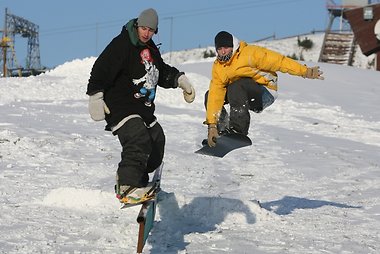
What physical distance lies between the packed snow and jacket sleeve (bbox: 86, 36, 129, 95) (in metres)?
1.28

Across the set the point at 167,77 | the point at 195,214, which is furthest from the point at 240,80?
the point at 195,214

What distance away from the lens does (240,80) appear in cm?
716

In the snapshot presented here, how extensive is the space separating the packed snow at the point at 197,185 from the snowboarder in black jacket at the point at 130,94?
0.67 metres

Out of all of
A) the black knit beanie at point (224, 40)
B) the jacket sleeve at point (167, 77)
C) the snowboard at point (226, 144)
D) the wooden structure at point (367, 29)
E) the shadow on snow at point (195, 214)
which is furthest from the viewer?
the wooden structure at point (367, 29)

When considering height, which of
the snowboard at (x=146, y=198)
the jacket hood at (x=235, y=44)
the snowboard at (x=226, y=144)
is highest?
the jacket hood at (x=235, y=44)

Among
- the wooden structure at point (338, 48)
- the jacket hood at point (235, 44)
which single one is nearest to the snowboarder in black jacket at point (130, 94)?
the jacket hood at point (235, 44)

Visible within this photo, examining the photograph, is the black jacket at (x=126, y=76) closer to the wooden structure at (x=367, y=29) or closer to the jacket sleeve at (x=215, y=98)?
the jacket sleeve at (x=215, y=98)

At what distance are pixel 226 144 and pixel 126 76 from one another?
202 centimetres

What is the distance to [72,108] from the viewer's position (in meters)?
19.7

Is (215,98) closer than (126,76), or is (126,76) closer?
(126,76)

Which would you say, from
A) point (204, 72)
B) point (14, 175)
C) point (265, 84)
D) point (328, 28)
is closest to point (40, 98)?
point (204, 72)

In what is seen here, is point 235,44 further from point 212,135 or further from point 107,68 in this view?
point 107,68

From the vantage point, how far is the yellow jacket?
702cm

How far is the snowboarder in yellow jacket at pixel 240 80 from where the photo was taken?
7.02 metres
